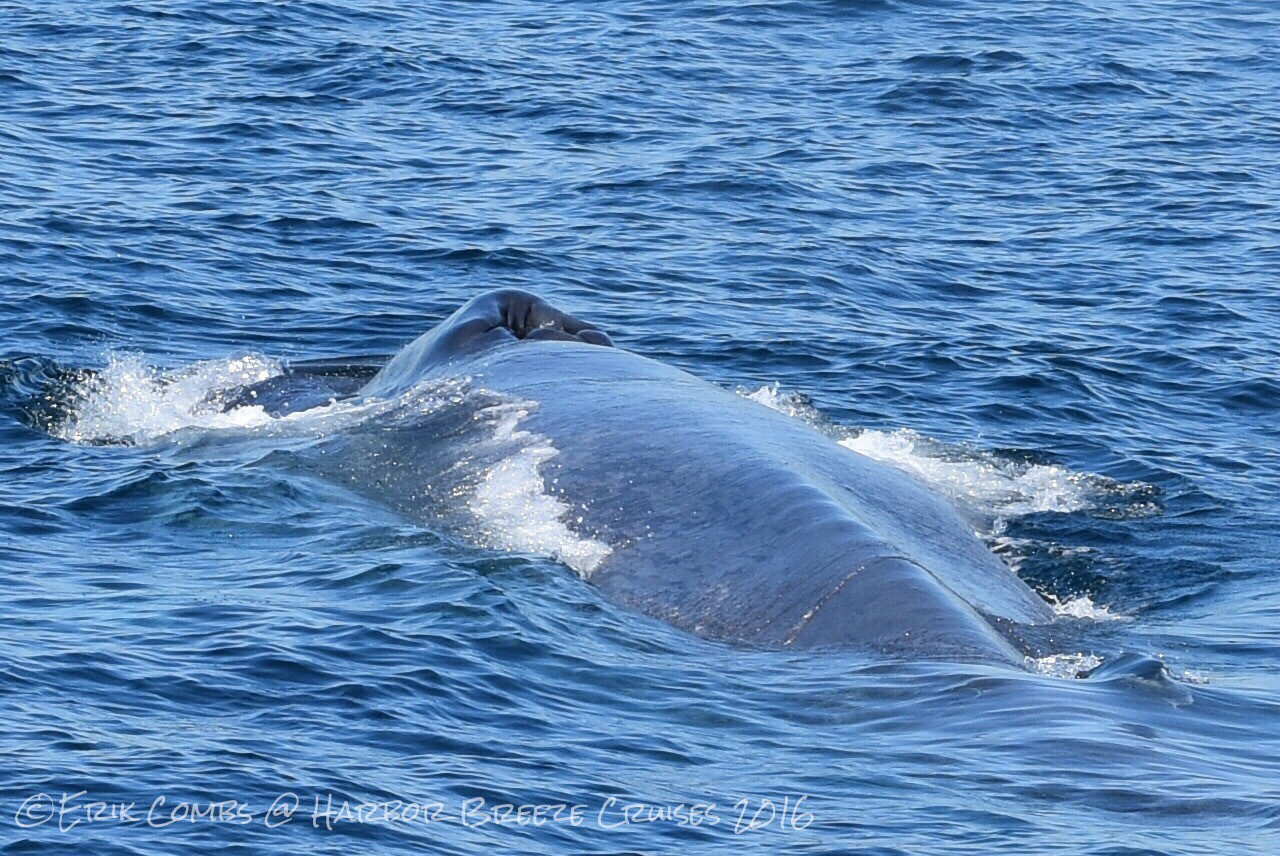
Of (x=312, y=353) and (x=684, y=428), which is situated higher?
(x=684, y=428)

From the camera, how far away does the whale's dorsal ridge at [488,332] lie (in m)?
18.6

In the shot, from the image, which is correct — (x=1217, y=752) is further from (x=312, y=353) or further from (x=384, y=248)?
(x=384, y=248)

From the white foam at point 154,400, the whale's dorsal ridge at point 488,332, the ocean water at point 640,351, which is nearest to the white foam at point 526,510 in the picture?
the ocean water at point 640,351

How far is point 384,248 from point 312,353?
460cm

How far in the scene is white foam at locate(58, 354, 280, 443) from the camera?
1948cm

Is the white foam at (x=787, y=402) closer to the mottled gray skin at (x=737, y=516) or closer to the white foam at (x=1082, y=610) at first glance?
the mottled gray skin at (x=737, y=516)

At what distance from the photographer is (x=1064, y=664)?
13195 millimetres

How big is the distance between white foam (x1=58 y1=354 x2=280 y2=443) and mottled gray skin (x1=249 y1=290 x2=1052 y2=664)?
2510 millimetres

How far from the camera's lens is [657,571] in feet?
46.6

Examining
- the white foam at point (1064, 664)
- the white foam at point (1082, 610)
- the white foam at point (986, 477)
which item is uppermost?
the white foam at point (1064, 664)

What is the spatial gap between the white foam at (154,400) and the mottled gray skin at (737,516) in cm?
251

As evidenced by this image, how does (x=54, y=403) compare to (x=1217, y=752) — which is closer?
(x=1217, y=752)

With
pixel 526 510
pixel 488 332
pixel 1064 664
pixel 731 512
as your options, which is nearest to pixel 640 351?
pixel 488 332

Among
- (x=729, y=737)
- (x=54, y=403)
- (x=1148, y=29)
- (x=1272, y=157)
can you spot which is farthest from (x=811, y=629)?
(x=1148, y=29)
